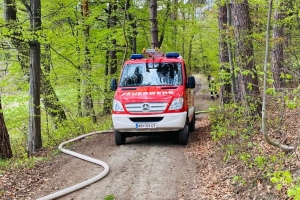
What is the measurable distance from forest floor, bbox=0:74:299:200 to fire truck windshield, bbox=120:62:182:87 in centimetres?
180

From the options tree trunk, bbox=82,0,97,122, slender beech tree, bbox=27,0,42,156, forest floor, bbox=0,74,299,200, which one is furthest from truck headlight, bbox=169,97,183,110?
tree trunk, bbox=82,0,97,122

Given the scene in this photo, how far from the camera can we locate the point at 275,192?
4941 mm

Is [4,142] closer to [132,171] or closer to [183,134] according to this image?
[132,171]

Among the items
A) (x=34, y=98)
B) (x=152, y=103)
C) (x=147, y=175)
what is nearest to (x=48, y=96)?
(x=34, y=98)

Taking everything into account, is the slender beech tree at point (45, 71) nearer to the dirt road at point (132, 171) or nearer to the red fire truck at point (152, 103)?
the dirt road at point (132, 171)

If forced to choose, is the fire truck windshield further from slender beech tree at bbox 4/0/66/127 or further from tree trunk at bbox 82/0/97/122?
tree trunk at bbox 82/0/97/122

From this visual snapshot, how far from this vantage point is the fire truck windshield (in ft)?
32.7

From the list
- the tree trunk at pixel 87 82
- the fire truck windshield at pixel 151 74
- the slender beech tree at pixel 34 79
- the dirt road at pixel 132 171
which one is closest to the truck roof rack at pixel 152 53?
the fire truck windshield at pixel 151 74

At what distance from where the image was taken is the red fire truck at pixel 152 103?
909 centimetres

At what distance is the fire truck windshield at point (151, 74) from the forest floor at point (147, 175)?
70.7 inches

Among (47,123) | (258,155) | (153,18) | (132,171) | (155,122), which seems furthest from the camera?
(47,123)

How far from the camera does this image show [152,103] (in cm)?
910

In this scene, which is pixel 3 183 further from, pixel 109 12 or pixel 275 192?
pixel 109 12

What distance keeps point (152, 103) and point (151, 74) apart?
1.34 metres
